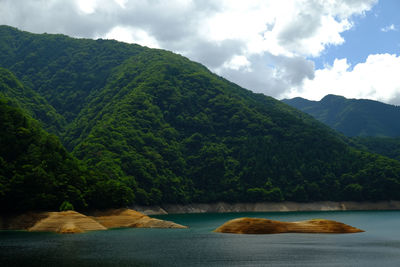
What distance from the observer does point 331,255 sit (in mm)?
56906

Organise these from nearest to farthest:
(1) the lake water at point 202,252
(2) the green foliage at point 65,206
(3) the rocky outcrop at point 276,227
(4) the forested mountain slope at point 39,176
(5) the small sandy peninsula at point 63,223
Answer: (1) the lake water at point 202,252
(3) the rocky outcrop at point 276,227
(5) the small sandy peninsula at point 63,223
(4) the forested mountain slope at point 39,176
(2) the green foliage at point 65,206

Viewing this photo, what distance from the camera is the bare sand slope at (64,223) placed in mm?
94438

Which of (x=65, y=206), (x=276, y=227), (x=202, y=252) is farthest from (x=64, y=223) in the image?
(x=202, y=252)

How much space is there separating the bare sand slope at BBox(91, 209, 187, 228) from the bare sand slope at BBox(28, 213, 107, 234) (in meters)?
14.7

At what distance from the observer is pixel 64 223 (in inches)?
3777

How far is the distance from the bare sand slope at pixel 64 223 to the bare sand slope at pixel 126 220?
14.7 metres

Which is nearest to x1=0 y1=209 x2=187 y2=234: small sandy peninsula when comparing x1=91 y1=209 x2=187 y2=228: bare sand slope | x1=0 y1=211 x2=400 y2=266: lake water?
x1=91 y1=209 x2=187 y2=228: bare sand slope

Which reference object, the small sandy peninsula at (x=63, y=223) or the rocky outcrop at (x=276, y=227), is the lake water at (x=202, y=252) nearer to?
the rocky outcrop at (x=276, y=227)

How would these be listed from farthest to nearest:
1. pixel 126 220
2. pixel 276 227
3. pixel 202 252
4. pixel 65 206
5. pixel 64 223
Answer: pixel 126 220 < pixel 65 206 < pixel 64 223 < pixel 276 227 < pixel 202 252

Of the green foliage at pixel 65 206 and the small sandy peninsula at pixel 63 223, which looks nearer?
the small sandy peninsula at pixel 63 223

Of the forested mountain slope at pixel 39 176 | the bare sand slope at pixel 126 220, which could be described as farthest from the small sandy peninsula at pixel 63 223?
the forested mountain slope at pixel 39 176

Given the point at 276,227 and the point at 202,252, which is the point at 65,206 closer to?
the point at 276,227

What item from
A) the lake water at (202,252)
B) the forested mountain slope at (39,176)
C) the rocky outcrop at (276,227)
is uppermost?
the forested mountain slope at (39,176)

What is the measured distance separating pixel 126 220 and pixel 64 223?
83.1ft
